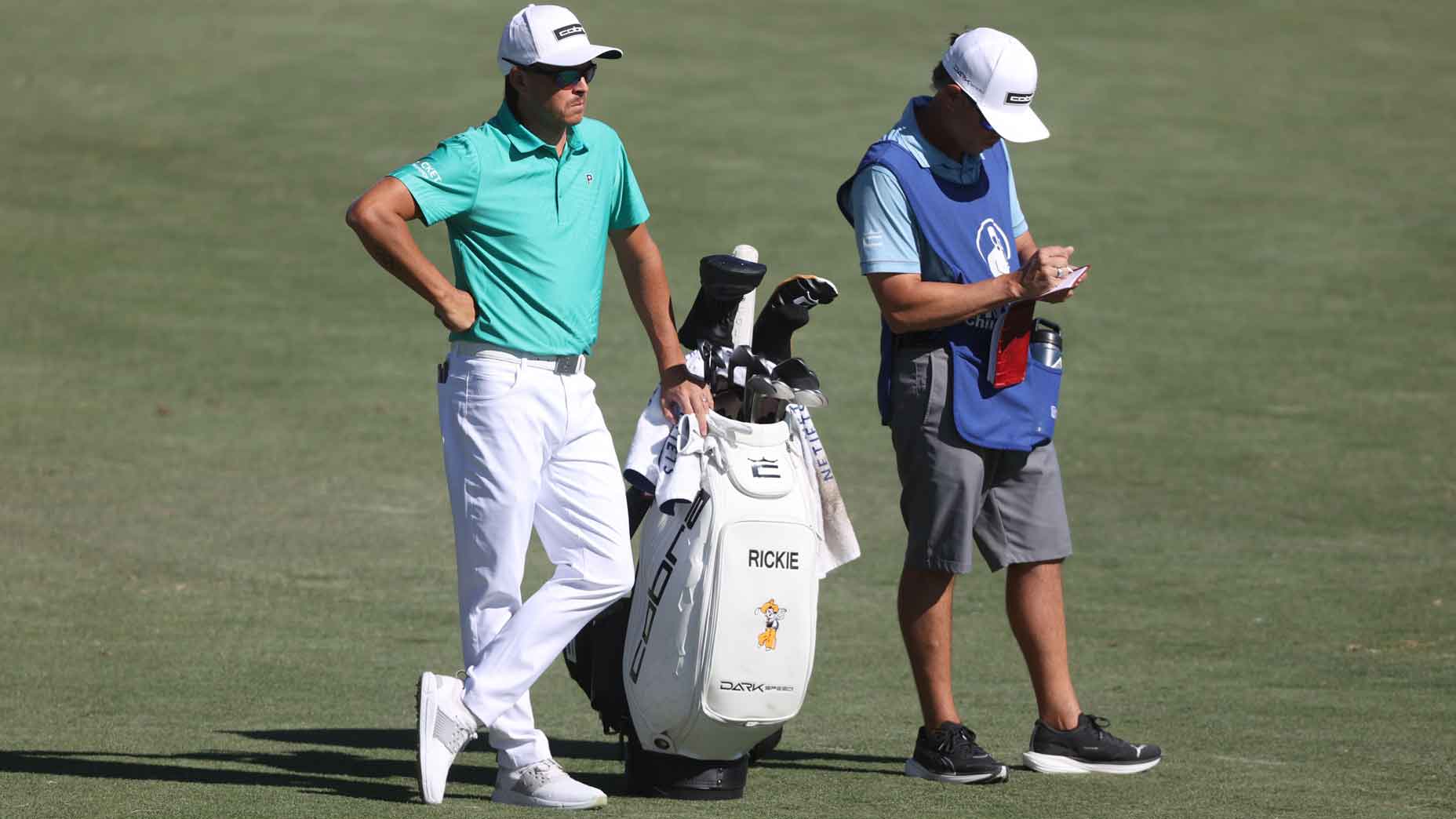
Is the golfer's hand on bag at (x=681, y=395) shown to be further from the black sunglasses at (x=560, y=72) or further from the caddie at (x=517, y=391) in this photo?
the black sunglasses at (x=560, y=72)

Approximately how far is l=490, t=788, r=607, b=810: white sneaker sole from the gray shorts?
125 cm

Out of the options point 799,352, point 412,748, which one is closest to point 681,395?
point 412,748

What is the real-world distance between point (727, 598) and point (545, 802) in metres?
0.74

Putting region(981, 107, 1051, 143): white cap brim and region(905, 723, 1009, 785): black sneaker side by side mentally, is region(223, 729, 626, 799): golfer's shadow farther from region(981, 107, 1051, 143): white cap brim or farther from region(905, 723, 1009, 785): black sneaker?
region(981, 107, 1051, 143): white cap brim

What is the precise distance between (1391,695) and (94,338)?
416 inches

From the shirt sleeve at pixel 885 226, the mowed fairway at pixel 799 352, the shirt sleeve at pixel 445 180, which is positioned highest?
the shirt sleeve at pixel 445 180

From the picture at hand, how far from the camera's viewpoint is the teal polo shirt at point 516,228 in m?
5.55

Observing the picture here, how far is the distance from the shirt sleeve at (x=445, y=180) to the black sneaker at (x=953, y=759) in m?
2.12

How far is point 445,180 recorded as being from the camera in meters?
5.52

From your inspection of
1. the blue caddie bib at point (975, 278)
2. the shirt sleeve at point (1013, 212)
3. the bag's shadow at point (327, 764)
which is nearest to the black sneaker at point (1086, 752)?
the bag's shadow at point (327, 764)

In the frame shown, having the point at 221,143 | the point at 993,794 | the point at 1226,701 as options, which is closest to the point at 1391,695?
the point at 1226,701

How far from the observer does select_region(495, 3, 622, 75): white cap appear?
5594 millimetres

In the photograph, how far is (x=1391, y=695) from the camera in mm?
7480

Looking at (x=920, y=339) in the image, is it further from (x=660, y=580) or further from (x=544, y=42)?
(x=544, y=42)
